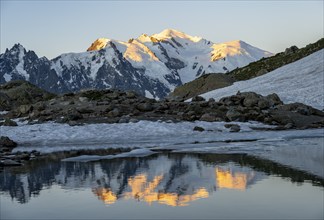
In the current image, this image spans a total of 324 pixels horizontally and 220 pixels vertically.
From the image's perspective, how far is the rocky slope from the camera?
3752 inches

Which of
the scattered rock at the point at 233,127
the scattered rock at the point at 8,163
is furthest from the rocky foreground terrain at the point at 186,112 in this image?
the scattered rock at the point at 8,163

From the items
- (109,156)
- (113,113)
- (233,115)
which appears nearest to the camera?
(109,156)

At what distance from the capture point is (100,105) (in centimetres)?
5016

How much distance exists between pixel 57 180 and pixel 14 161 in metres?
6.53

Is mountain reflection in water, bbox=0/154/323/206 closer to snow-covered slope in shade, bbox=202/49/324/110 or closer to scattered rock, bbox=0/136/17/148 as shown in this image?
scattered rock, bbox=0/136/17/148

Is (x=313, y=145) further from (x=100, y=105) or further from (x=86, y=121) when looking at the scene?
(x=100, y=105)

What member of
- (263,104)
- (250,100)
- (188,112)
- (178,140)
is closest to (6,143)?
(178,140)

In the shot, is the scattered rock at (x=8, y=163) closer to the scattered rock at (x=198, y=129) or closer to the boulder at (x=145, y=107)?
the scattered rock at (x=198, y=129)

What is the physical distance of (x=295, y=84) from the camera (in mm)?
74562

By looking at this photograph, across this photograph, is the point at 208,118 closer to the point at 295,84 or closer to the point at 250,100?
the point at 250,100

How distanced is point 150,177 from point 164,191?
2768 mm

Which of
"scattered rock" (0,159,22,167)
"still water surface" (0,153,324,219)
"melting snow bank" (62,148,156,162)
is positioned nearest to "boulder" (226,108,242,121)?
"melting snow bank" (62,148,156,162)

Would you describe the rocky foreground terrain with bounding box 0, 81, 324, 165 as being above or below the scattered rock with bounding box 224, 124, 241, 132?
above

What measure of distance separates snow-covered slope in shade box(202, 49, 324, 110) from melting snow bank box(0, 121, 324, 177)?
2391 cm
